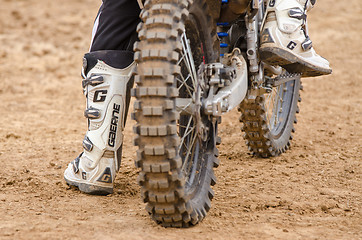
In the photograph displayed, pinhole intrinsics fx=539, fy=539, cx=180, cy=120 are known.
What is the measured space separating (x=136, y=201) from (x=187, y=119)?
0.56 meters

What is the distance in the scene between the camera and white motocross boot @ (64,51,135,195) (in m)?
3.09

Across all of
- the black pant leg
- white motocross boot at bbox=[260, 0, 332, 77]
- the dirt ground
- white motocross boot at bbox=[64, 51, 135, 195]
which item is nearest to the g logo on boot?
white motocross boot at bbox=[64, 51, 135, 195]

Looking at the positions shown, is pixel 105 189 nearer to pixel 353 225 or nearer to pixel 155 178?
pixel 155 178

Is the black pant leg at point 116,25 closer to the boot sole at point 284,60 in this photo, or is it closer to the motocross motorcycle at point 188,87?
the motocross motorcycle at point 188,87

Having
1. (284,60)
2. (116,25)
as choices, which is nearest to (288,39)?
(284,60)

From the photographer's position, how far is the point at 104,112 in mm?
3092

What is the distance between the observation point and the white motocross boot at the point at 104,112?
3.09m

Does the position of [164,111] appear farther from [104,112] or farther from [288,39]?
[288,39]

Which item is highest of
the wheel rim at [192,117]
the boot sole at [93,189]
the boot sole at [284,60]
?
the boot sole at [284,60]

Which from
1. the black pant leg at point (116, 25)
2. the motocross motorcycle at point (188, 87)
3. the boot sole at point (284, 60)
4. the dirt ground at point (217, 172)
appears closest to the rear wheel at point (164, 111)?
the motocross motorcycle at point (188, 87)

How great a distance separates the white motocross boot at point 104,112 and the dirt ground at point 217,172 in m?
0.13

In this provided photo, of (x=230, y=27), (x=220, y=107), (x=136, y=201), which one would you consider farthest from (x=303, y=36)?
(x=136, y=201)

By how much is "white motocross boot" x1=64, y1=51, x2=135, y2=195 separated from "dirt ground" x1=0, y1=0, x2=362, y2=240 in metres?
0.13

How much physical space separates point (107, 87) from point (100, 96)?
0.21 ft
